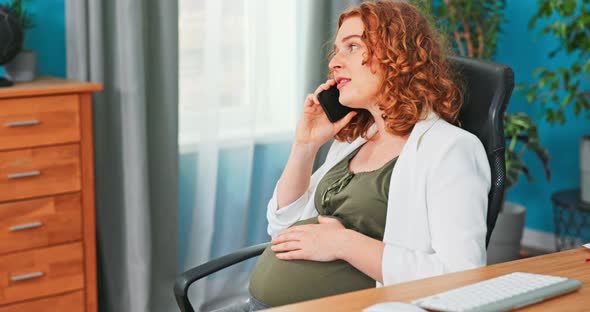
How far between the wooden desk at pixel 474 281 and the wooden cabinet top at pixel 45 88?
5.04 feet

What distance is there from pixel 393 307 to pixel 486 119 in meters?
0.79

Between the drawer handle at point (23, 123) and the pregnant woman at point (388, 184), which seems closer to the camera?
the pregnant woman at point (388, 184)

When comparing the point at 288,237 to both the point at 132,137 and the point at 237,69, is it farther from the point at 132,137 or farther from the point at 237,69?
the point at 237,69

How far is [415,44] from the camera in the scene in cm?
191

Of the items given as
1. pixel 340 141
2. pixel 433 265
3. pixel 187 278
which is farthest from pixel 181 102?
pixel 433 265

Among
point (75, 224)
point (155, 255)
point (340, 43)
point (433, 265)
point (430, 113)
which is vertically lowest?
point (155, 255)

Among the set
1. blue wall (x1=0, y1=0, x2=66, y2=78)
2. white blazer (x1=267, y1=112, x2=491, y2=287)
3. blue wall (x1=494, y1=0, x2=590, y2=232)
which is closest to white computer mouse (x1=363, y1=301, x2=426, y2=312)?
white blazer (x1=267, y1=112, x2=491, y2=287)

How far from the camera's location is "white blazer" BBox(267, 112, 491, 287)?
64.6 inches

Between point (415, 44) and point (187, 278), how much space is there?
733 mm

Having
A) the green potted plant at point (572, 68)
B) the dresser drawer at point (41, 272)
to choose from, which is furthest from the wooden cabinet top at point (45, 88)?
the green potted plant at point (572, 68)

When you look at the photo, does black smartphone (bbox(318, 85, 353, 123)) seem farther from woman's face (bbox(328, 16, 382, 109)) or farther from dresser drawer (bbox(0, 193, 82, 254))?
dresser drawer (bbox(0, 193, 82, 254))

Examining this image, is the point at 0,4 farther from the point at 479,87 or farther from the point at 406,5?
the point at 479,87

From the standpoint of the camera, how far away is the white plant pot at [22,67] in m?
2.65

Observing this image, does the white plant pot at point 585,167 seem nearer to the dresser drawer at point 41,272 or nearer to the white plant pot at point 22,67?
the dresser drawer at point 41,272
